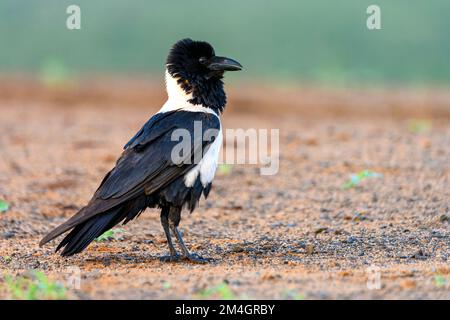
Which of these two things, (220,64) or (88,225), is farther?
(220,64)

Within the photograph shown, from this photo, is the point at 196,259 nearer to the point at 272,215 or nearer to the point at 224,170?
the point at 272,215

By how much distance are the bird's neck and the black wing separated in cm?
33

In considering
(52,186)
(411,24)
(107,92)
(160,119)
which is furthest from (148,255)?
(411,24)

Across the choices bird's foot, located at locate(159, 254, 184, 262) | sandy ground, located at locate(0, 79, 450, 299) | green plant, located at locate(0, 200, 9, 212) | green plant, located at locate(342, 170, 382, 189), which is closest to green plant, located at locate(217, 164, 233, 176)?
→ sandy ground, located at locate(0, 79, 450, 299)

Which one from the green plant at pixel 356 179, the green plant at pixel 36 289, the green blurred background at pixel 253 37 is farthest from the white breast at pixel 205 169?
the green blurred background at pixel 253 37

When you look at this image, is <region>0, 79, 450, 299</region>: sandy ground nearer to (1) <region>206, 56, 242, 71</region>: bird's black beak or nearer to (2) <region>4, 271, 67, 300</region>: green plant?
(2) <region>4, 271, 67, 300</region>: green plant

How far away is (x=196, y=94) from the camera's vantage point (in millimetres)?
7762

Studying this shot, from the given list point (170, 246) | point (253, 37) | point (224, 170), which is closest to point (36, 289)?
point (170, 246)

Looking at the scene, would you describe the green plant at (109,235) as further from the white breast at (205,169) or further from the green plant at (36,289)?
the green plant at (36,289)

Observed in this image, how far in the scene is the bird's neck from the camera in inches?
305

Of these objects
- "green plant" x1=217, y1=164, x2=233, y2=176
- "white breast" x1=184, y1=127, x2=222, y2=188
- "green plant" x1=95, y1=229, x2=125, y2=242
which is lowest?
"green plant" x1=95, y1=229, x2=125, y2=242

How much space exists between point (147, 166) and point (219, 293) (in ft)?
5.42

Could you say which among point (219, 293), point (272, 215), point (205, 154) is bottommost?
point (272, 215)
